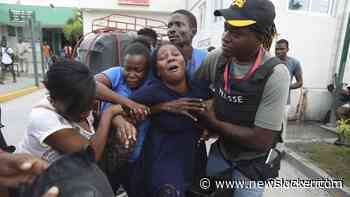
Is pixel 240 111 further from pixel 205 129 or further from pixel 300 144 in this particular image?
pixel 300 144

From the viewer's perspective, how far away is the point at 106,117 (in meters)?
1.41

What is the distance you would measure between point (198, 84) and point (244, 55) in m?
0.31

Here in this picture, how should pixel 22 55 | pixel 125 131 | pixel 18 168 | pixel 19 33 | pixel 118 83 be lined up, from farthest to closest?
pixel 19 33, pixel 22 55, pixel 118 83, pixel 125 131, pixel 18 168

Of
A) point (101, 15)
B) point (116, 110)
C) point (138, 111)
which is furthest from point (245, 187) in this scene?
point (101, 15)

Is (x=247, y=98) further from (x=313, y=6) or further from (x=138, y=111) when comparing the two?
(x=313, y=6)

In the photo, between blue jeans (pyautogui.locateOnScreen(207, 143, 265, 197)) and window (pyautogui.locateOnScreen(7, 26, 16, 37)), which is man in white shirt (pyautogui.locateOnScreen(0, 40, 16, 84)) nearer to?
window (pyautogui.locateOnScreen(7, 26, 16, 37))

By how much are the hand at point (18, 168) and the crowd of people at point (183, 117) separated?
0.23m

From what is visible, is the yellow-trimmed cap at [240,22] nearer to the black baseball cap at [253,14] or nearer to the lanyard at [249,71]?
the black baseball cap at [253,14]

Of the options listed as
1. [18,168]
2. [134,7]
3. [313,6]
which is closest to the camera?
[18,168]

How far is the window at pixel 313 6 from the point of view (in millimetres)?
5715

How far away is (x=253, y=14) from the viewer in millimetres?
1269

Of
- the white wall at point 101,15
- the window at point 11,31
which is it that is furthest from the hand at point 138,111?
the window at point 11,31

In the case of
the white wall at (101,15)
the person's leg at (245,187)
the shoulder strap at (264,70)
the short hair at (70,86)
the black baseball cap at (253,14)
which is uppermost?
the white wall at (101,15)

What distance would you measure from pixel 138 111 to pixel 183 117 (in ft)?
0.76
